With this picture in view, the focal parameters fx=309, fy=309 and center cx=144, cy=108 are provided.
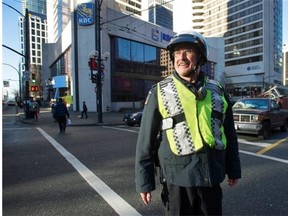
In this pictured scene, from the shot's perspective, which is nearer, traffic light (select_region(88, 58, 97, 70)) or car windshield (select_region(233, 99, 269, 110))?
car windshield (select_region(233, 99, 269, 110))

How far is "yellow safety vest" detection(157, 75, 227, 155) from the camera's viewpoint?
227 centimetres

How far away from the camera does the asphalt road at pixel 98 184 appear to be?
4.46m

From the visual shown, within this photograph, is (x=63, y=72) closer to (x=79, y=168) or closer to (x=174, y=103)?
(x=79, y=168)

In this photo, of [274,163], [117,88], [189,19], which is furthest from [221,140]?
[189,19]

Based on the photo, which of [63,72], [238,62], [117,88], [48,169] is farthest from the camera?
[238,62]

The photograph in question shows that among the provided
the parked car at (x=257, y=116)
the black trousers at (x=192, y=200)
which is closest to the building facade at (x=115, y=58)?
the parked car at (x=257, y=116)

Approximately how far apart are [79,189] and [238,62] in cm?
11783

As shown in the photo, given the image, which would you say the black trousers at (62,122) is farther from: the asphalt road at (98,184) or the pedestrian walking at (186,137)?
the pedestrian walking at (186,137)

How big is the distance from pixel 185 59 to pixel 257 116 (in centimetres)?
1043

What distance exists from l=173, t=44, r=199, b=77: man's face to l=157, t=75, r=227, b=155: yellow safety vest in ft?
0.35

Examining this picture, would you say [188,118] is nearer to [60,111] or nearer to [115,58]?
[60,111]

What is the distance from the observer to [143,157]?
2.41m

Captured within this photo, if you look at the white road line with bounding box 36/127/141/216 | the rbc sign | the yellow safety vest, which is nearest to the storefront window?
the rbc sign

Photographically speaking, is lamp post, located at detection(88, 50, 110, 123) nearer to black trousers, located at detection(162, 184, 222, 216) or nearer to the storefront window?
the storefront window
